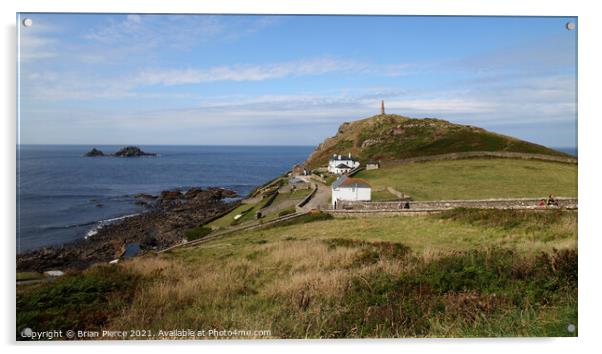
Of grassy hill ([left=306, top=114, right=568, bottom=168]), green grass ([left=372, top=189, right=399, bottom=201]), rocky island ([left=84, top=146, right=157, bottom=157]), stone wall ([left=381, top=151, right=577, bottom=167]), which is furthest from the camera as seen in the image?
grassy hill ([left=306, top=114, right=568, bottom=168])

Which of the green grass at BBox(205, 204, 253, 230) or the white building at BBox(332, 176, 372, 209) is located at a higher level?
the white building at BBox(332, 176, 372, 209)

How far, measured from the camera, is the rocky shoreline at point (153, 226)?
10984mm

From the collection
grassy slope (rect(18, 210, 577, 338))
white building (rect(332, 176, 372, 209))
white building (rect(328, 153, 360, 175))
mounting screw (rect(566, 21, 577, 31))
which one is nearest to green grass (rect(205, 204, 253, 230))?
white building (rect(332, 176, 372, 209))

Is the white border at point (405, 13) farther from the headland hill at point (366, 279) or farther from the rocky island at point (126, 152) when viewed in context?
the rocky island at point (126, 152)

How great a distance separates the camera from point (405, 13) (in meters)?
6.86

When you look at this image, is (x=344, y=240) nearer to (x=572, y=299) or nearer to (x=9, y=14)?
(x=572, y=299)

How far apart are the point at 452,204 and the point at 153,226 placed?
12.7m

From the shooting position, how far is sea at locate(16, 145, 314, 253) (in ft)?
22.4

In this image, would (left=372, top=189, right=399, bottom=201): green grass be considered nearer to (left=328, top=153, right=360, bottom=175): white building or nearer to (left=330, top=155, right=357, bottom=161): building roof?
(left=330, top=155, right=357, bottom=161): building roof

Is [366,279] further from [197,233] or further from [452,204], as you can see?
[197,233]

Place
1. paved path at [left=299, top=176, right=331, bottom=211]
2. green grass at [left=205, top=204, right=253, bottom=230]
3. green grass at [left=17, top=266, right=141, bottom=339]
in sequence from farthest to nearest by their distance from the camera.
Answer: paved path at [left=299, top=176, right=331, bottom=211], green grass at [left=205, top=204, right=253, bottom=230], green grass at [left=17, top=266, right=141, bottom=339]

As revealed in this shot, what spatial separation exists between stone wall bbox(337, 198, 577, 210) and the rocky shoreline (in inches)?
249

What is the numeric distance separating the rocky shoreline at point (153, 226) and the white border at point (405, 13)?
7.85 ft
